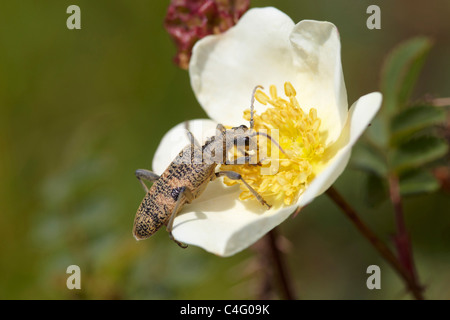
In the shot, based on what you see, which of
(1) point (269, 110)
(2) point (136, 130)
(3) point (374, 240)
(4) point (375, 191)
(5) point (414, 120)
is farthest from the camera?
(2) point (136, 130)

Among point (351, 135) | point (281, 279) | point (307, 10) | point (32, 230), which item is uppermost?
point (307, 10)

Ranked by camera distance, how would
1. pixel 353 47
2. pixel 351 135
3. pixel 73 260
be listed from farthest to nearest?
pixel 353 47 → pixel 73 260 → pixel 351 135

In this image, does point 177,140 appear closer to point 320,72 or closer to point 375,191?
point 320,72

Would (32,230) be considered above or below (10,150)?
below

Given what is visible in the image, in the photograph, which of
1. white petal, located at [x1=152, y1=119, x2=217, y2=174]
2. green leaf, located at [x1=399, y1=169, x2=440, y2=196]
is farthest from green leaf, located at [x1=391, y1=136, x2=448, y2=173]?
white petal, located at [x1=152, y1=119, x2=217, y2=174]

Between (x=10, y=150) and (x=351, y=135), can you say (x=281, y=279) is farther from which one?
(x=10, y=150)

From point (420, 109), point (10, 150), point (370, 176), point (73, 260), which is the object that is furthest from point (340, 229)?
point (10, 150)

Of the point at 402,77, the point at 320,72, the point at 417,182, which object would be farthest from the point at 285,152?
the point at 402,77

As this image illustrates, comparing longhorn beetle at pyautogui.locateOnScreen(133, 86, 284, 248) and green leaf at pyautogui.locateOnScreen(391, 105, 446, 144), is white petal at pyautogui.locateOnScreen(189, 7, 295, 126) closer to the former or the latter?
longhorn beetle at pyautogui.locateOnScreen(133, 86, 284, 248)

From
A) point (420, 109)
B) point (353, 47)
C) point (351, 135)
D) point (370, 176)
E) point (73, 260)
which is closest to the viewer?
point (351, 135)
